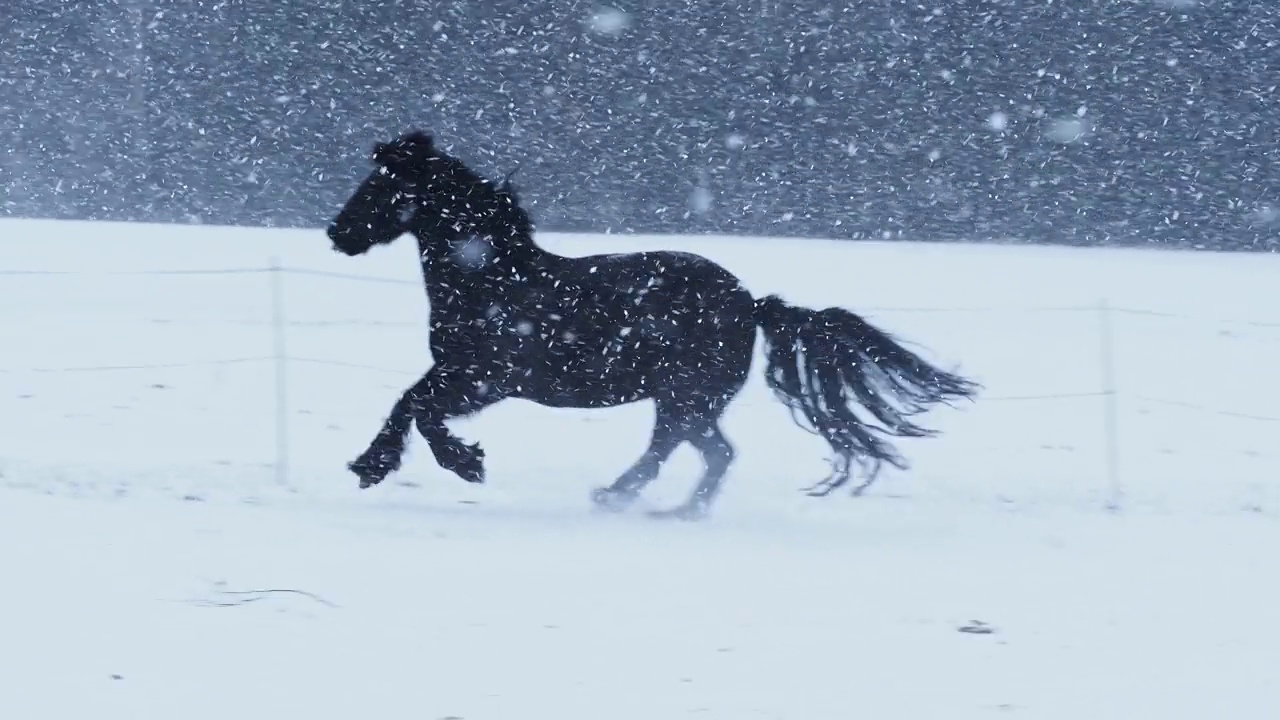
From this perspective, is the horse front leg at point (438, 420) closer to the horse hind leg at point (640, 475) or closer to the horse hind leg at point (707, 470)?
the horse hind leg at point (640, 475)

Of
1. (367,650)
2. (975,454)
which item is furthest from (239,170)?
(367,650)

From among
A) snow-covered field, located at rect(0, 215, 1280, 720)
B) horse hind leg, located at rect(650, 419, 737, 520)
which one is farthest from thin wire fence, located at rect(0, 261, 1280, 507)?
horse hind leg, located at rect(650, 419, 737, 520)

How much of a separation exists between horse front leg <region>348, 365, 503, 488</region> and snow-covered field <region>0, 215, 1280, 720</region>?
257 mm

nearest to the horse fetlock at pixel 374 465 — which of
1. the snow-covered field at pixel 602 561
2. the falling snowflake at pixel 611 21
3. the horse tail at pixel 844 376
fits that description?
the snow-covered field at pixel 602 561

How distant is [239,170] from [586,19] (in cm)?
450

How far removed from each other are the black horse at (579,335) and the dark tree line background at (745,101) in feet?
36.0

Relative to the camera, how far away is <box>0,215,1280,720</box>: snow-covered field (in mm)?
4508

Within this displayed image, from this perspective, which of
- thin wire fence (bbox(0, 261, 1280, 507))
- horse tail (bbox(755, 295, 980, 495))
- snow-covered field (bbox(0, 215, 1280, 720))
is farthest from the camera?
thin wire fence (bbox(0, 261, 1280, 507))

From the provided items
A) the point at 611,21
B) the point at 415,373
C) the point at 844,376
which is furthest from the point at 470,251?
the point at 611,21

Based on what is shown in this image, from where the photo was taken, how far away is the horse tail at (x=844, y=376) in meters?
6.70

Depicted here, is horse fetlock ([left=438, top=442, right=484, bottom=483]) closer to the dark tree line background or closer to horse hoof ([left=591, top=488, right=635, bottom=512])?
horse hoof ([left=591, top=488, right=635, bottom=512])

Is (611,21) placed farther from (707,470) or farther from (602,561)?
(602,561)

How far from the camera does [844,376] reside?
6703mm

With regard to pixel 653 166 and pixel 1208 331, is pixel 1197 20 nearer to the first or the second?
pixel 1208 331
